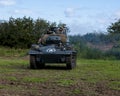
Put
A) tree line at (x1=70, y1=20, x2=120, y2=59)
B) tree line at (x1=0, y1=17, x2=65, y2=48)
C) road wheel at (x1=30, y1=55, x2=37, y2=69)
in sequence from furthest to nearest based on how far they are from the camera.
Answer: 1. tree line at (x1=0, y1=17, x2=65, y2=48)
2. tree line at (x1=70, y1=20, x2=120, y2=59)
3. road wheel at (x1=30, y1=55, x2=37, y2=69)

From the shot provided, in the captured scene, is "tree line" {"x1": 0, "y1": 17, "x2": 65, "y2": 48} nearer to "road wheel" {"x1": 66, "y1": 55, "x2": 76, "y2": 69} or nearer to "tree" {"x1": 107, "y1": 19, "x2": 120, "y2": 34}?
"tree" {"x1": 107, "y1": 19, "x2": 120, "y2": 34}

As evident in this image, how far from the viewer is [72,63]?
21.0 meters

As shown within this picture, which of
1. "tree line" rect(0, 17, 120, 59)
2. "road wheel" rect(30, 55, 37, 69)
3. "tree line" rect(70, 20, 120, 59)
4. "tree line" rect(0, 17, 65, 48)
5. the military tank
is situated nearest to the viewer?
the military tank

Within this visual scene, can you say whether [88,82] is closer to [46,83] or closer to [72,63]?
[46,83]

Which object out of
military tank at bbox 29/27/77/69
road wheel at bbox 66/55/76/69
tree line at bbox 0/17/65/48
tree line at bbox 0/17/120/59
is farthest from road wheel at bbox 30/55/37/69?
tree line at bbox 0/17/65/48

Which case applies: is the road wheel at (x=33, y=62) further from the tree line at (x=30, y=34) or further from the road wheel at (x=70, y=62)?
the tree line at (x=30, y=34)

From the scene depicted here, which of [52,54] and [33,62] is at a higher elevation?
[52,54]

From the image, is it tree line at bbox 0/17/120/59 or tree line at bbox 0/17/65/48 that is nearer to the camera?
tree line at bbox 0/17/120/59

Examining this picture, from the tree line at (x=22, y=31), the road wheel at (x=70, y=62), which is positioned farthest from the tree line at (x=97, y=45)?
the road wheel at (x=70, y=62)

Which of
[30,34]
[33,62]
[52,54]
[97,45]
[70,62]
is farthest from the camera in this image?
[30,34]

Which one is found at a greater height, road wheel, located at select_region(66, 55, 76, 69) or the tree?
the tree

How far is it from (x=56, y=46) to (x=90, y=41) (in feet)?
61.8

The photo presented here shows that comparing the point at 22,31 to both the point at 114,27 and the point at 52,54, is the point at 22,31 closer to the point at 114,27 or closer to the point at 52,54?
the point at 114,27

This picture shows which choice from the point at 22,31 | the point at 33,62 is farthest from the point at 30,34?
the point at 33,62
